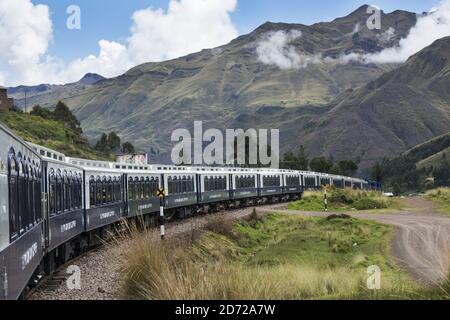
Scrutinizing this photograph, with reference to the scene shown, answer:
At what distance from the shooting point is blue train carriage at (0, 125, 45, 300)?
25.2ft

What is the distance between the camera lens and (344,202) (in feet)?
181

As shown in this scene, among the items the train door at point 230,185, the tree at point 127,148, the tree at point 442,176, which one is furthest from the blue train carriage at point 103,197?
the tree at point 442,176

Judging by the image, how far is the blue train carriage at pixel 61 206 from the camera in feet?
47.9

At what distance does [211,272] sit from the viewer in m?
9.82

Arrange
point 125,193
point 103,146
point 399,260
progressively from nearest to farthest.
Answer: point 399,260, point 125,193, point 103,146

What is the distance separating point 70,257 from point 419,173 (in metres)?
159

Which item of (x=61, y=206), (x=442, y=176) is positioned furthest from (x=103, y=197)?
(x=442, y=176)

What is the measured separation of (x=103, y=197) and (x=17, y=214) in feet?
49.1

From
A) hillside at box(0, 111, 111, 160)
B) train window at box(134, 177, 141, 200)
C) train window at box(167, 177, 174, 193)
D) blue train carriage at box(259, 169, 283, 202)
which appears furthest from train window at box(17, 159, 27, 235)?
hillside at box(0, 111, 111, 160)

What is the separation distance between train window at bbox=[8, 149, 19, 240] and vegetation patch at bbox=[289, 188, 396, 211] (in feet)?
138

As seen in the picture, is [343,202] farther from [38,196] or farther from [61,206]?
[38,196]

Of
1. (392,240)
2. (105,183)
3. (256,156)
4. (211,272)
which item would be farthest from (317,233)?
(256,156)

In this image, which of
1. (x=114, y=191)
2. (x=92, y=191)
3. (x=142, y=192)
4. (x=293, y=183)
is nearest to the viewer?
(x=92, y=191)

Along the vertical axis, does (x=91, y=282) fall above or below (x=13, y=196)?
below
